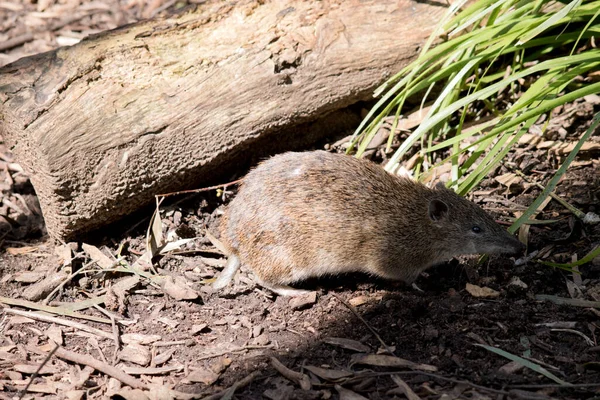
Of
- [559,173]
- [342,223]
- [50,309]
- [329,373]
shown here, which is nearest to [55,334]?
[50,309]

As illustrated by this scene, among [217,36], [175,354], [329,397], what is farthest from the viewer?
[217,36]

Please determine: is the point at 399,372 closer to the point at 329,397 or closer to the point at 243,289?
the point at 329,397

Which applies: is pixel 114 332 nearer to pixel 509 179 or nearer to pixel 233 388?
pixel 233 388

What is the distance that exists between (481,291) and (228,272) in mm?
1901

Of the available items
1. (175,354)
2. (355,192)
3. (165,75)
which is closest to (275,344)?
(175,354)

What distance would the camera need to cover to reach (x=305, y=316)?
4.84 metres

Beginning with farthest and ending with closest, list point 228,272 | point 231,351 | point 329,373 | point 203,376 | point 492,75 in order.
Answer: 1. point 492,75
2. point 228,272
3. point 231,351
4. point 203,376
5. point 329,373

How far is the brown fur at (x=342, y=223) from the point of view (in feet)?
16.4

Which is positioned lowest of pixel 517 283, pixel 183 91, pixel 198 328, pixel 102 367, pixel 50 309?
pixel 517 283

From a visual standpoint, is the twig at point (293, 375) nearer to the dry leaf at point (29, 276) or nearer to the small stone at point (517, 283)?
the small stone at point (517, 283)

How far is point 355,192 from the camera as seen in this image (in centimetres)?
510

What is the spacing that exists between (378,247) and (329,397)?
1616 millimetres

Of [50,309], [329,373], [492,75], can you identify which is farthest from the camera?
[492,75]

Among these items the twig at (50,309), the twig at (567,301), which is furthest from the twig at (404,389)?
the twig at (50,309)
